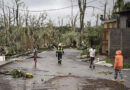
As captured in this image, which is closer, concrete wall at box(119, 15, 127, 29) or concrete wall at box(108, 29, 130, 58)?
concrete wall at box(108, 29, 130, 58)

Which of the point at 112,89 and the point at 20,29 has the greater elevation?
the point at 20,29

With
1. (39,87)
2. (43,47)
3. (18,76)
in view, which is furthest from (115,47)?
(43,47)

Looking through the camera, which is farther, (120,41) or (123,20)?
(123,20)

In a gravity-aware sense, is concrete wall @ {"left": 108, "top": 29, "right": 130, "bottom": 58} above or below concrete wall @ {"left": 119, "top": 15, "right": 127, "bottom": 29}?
below

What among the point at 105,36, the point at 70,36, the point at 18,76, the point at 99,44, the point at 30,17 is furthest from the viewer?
the point at 70,36

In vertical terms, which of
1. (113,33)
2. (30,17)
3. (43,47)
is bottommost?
(43,47)

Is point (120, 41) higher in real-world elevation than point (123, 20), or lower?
lower

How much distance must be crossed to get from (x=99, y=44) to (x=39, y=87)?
648 inches

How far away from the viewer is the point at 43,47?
40.0 metres

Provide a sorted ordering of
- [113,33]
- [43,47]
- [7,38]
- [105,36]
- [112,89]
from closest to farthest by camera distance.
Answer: [112,89] < [113,33] < [105,36] < [7,38] < [43,47]

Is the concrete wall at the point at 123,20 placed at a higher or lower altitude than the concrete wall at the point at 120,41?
higher

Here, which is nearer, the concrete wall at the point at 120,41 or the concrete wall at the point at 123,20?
the concrete wall at the point at 120,41

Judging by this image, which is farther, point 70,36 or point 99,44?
point 70,36

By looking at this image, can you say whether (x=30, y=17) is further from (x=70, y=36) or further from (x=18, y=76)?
(x=18, y=76)
